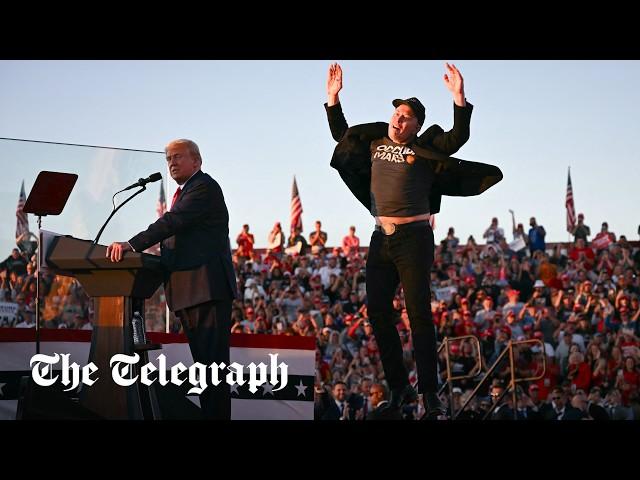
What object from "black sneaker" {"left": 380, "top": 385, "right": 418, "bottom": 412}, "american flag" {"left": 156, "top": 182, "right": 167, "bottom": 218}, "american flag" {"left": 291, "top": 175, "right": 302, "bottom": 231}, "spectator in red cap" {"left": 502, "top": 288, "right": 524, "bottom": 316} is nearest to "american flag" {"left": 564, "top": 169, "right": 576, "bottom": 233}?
"american flag" {"left": 291, "top": 175, "right": 302, "bottom": 231}

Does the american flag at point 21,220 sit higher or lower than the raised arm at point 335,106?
lower

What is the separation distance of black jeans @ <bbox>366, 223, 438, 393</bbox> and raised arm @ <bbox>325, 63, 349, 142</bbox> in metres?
0.74

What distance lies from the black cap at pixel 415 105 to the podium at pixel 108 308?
1.93 meters

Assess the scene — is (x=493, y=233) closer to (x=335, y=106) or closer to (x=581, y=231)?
(x=581, y=231)

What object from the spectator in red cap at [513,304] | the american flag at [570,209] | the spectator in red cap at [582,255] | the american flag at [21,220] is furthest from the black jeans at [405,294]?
the american flag at [570,209]

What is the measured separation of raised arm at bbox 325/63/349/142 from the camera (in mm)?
7668

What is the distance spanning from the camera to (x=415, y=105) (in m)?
7.55

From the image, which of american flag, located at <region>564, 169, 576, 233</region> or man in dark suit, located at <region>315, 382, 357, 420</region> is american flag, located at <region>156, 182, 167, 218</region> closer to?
man in dark suit, located at <region>315, 382, 357, 420</region>

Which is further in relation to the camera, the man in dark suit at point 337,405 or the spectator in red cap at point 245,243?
the spectator in red cap at point 245,243

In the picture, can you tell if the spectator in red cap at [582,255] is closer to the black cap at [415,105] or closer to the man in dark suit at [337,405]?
the man in dark suit at [337,405]

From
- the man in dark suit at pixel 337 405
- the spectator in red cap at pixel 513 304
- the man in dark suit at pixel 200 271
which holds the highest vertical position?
the man in dark suit at pixel 200 271

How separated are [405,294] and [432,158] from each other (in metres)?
A: 0.91

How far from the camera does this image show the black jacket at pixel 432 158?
7.49m

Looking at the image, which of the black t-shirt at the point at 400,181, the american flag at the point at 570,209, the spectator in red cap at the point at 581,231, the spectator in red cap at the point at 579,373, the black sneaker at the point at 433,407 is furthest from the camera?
the american flag at the point at 570,209
